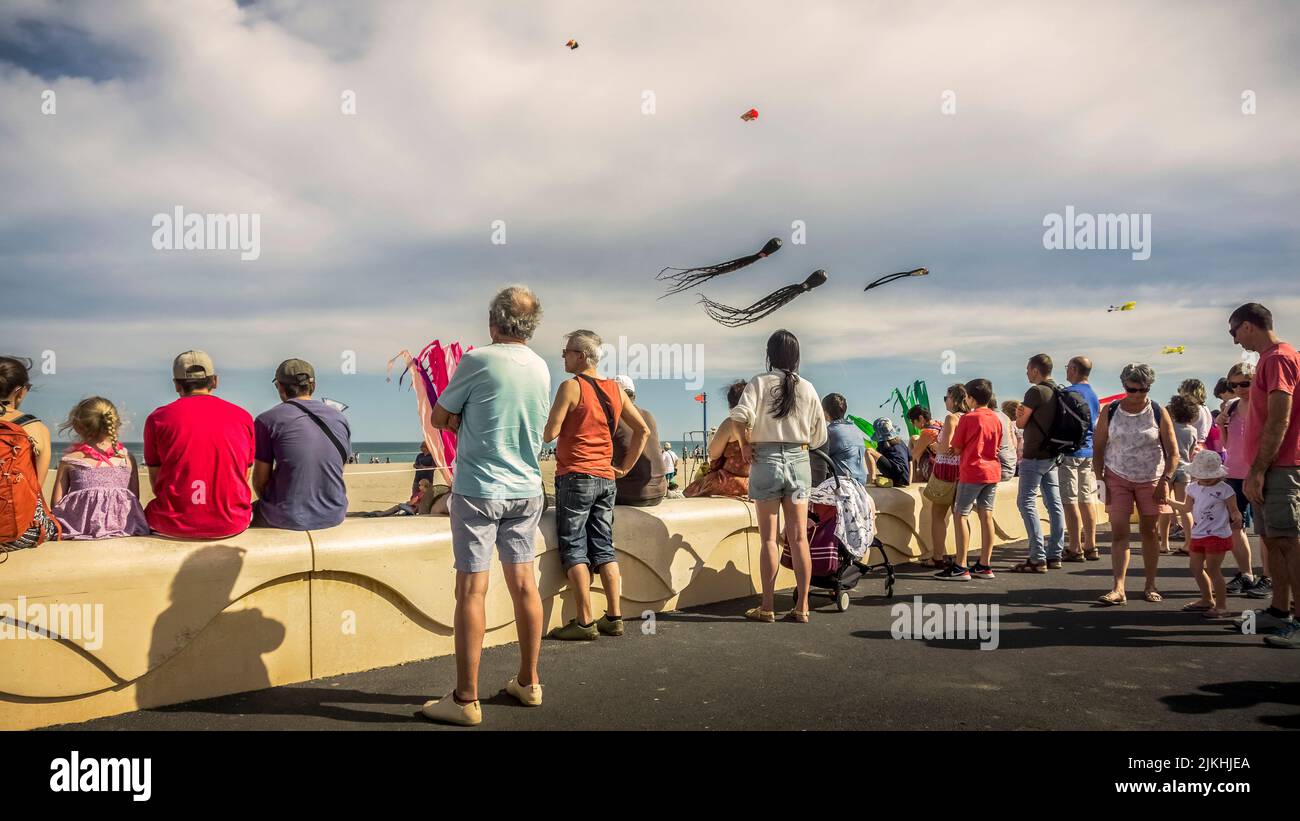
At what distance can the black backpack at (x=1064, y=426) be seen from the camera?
7.54 m

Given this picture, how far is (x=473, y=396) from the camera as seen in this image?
11.8 feet

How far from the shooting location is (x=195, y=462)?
3980mm

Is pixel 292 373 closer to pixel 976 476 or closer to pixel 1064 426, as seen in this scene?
pixel 976 476

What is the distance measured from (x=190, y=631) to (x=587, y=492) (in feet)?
7.10

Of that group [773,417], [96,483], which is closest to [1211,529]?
[773,417]

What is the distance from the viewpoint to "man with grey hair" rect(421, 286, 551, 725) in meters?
3.46

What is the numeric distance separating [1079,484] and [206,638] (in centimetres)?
778

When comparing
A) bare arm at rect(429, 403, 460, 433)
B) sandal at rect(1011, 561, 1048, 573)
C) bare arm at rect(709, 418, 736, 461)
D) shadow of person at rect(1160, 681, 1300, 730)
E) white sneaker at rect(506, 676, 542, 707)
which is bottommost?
sandal at rect(1011, 561, 1048, 573)

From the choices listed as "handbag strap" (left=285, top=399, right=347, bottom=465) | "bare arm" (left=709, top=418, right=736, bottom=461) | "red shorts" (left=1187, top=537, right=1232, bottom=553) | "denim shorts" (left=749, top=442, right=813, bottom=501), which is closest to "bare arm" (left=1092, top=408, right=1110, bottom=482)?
"red shorts" (left=1187, top=537, right=1232, bottom=553)

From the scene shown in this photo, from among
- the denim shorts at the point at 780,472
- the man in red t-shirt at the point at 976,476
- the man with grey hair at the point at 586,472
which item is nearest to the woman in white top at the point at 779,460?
the denim shorts at the point at 780,472

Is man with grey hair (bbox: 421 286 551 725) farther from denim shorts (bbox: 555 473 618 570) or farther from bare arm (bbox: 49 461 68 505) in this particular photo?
bare arm (bbox: 49 461 68 505)
